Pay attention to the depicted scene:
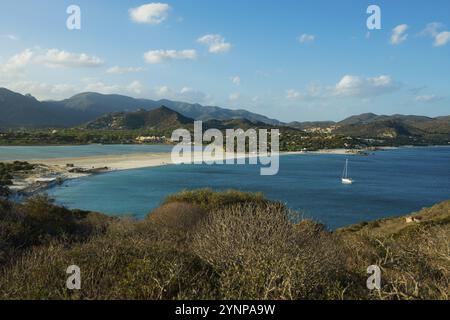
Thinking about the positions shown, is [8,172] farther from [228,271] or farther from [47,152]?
[228,271]

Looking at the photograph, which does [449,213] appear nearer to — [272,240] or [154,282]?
[272,240]

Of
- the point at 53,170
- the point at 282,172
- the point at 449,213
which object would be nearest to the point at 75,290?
the point at 449,213

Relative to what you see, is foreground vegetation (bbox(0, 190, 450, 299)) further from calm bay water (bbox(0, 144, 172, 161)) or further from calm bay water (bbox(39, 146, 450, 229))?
calm bay water (bbox(0, 144, 172, 161))

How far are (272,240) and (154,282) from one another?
3.30 metres

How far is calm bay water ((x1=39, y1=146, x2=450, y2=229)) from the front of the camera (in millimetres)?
49969

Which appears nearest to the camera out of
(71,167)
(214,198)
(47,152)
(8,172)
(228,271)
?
(228,271)

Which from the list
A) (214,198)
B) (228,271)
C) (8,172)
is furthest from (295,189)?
(228,271)

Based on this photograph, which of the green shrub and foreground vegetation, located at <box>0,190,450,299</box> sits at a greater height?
foreground vegetation, located at <box>0,190,450,299</box>

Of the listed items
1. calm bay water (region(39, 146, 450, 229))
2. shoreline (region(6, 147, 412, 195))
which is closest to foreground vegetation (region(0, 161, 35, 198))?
shoreline (region(6, 147, 412, 195))

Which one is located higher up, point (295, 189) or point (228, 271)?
point (228, 271)

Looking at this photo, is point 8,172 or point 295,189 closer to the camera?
point 295,189

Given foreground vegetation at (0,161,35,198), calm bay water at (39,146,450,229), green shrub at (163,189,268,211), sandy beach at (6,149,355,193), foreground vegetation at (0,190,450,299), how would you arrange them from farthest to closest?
sandy beach at (6,149,355,193)
foreground vegetation at (0,161,35,198)
calm bay water at (39,146,450,229)
green shrub at (163,189,268,211)
foreground vegetation at (0,190,450,299)

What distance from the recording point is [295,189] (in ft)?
215
